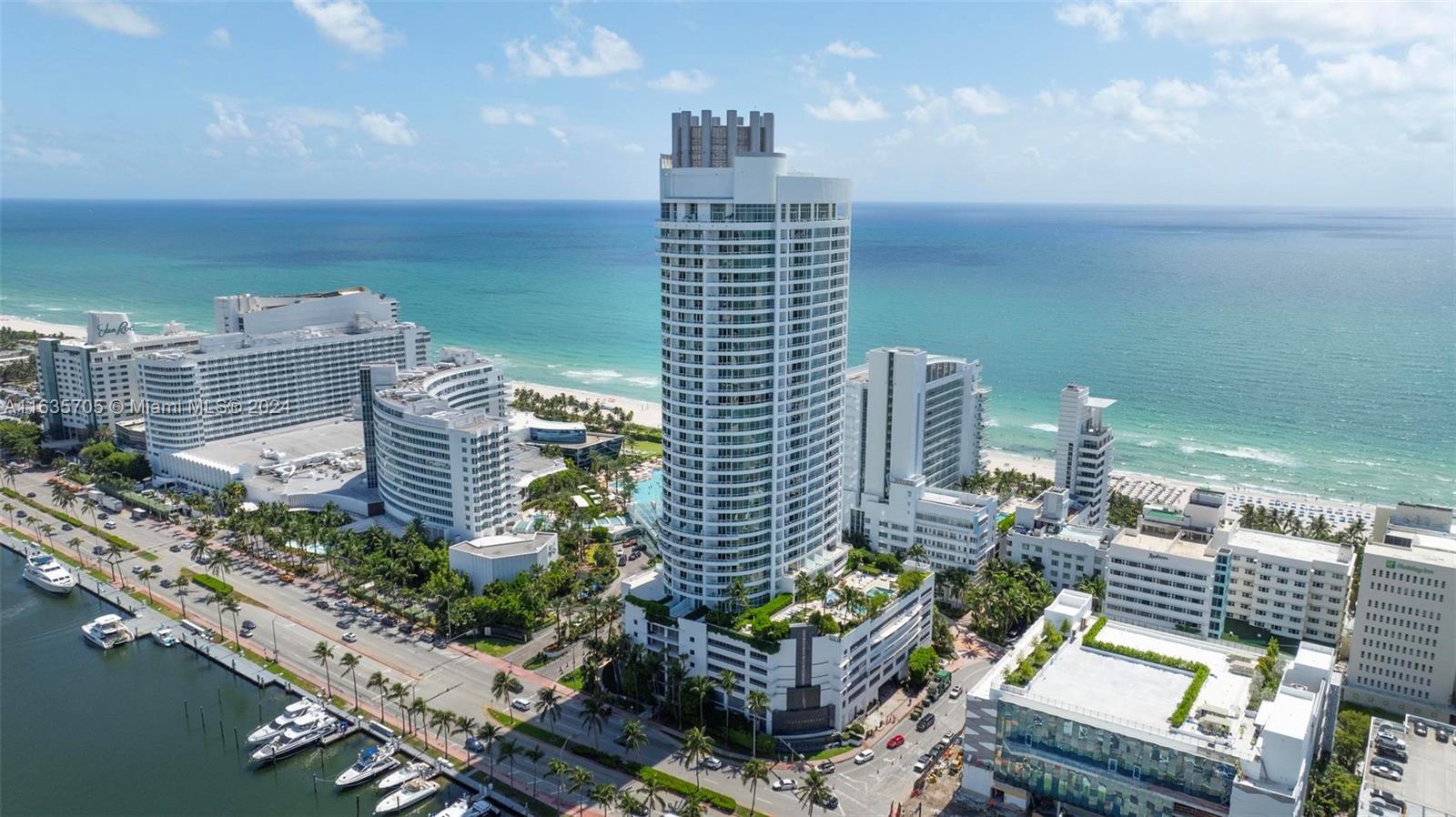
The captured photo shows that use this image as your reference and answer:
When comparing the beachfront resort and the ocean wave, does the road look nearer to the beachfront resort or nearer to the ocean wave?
the beachfront resort

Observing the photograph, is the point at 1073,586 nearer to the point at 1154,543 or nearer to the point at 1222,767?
the point at 1154,543

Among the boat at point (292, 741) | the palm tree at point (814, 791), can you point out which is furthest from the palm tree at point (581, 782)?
the boat at point (292, 741)

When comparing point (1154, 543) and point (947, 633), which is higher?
point (1154, 543)

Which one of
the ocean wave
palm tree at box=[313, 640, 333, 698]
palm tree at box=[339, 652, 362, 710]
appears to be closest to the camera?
palm tree at box=[339, 652, 362, 710]

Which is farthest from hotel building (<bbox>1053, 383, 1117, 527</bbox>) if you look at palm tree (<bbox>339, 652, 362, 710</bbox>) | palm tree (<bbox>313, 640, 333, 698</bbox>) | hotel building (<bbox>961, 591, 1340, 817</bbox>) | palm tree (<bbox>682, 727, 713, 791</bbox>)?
palm tree (<bbox>313, 640, 333, 698</bbox>)

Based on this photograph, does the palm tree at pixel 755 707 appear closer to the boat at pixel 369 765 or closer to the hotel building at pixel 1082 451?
the boat at pixel 369 765

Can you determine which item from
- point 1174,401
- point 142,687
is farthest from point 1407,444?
point 142,687

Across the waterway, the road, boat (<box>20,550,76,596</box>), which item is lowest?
the waterway
